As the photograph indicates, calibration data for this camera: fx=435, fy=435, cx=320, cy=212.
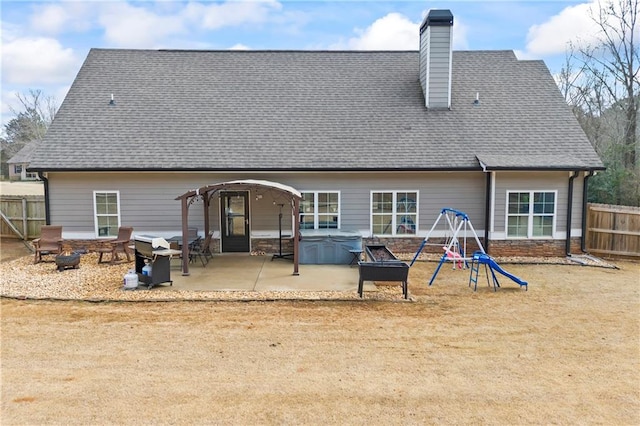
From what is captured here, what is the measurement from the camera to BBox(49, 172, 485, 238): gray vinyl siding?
1267cm

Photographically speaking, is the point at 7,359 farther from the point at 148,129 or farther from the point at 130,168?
the point at 148,129

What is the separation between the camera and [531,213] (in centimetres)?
1283

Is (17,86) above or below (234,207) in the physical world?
above

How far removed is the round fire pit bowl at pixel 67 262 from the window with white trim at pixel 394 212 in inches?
315

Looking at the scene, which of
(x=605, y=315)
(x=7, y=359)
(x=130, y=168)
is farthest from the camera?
(x=130, y=168)

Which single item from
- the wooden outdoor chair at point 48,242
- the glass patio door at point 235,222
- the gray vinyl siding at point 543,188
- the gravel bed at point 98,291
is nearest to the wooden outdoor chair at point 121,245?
the gravel bed at point 98,291

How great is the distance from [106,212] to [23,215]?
503cm

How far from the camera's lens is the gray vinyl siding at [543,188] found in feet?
41.7

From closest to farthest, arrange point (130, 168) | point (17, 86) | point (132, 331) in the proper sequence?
point (132, 331) → point (130, 168) → point (17, 86)

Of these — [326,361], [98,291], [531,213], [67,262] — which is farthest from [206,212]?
[531,213]

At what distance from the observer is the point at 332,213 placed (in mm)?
12961

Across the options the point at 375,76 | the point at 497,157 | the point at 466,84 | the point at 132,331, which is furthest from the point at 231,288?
the point at 466,84

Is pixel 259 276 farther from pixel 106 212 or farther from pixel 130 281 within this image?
pixel 106 212

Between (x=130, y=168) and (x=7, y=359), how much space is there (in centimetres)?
748
